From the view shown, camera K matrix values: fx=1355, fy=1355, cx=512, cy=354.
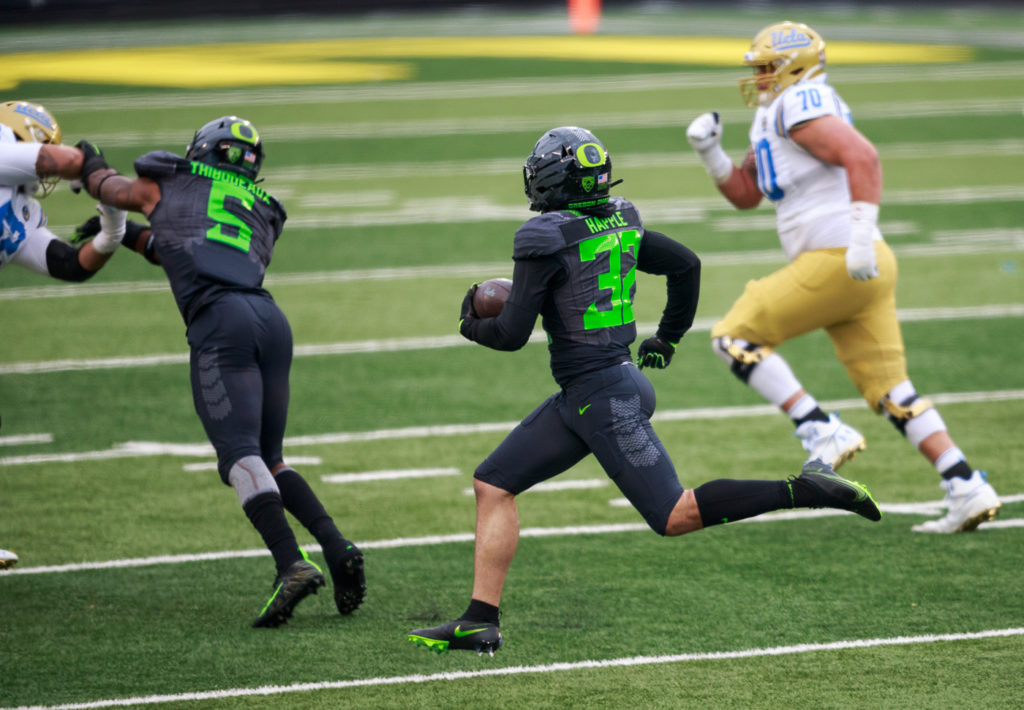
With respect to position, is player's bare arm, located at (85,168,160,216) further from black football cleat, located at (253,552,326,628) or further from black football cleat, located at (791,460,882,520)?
black football cleat, located at (791,460,882,520)

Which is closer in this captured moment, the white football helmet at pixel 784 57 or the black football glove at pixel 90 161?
the black football glove at pixel 90 161

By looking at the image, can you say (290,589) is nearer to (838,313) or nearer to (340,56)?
(838,313)

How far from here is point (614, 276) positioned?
13.9 feet

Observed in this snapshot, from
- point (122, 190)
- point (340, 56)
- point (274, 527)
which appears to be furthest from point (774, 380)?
point (340, 56)

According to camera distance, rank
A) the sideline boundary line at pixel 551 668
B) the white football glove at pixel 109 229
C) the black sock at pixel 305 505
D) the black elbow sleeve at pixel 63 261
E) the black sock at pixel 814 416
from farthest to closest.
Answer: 1. the black sock at pixel 814 416
2. the black elbow sleeve at pixel 63 261
3. the white football glove at pixel 109 229
4. the black sock at pixel 305 505
5. the sideline boundary line at pixel 551 668

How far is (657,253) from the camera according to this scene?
4414mm

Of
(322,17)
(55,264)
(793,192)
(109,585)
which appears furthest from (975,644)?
(322,17)

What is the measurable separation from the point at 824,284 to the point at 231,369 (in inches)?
98.3

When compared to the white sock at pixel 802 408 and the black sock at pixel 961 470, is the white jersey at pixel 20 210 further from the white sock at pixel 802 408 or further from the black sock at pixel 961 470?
the black sock at pixel 961 470

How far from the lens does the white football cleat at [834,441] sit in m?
5.45

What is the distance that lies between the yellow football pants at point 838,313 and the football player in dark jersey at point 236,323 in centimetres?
198

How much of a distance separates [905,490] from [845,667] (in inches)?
82.2

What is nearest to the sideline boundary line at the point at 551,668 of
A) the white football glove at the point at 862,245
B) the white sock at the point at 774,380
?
the white sock at the point at 774,380

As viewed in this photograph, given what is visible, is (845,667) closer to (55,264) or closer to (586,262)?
(586,262)
